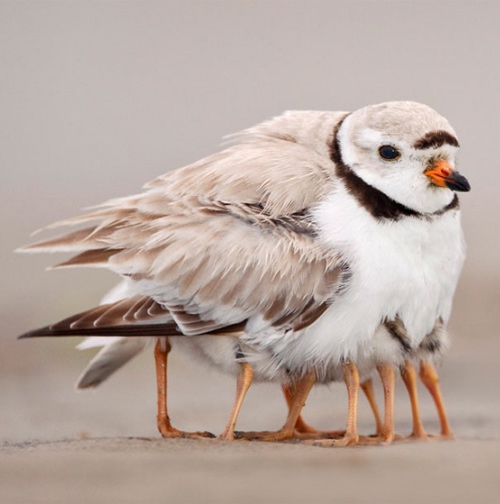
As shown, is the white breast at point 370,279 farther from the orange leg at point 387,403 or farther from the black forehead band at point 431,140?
the black forehead band at point 431,140

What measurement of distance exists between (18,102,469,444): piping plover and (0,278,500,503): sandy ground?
459 millimetres

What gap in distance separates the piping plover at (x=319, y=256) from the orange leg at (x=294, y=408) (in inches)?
0.4

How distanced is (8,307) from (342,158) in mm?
4098

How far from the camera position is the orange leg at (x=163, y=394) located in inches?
240

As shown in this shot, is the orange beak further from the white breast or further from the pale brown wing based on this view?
the pale brown wing

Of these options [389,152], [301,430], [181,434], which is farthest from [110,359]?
[389,152]

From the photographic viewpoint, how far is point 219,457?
5234 mm

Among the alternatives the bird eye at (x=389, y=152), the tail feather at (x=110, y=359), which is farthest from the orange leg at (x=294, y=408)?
the bird eye at (x=389, y=152)

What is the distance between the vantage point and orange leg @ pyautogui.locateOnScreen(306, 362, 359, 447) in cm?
576

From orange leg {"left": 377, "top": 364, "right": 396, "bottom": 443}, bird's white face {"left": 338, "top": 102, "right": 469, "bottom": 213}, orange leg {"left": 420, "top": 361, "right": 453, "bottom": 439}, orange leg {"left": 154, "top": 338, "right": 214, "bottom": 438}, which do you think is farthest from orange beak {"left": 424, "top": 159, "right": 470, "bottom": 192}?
orange leg {"left": 154, "top": 338, "right": 214, "bottom": 438}

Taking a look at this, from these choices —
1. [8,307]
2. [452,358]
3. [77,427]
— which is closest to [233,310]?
[77,427]

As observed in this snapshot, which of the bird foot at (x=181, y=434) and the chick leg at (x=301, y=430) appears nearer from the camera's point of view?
the bird foot at (x=181, y=434)

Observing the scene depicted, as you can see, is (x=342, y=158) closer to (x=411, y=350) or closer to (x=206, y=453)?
(x=411, y=350)

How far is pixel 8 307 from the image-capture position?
368 inches
